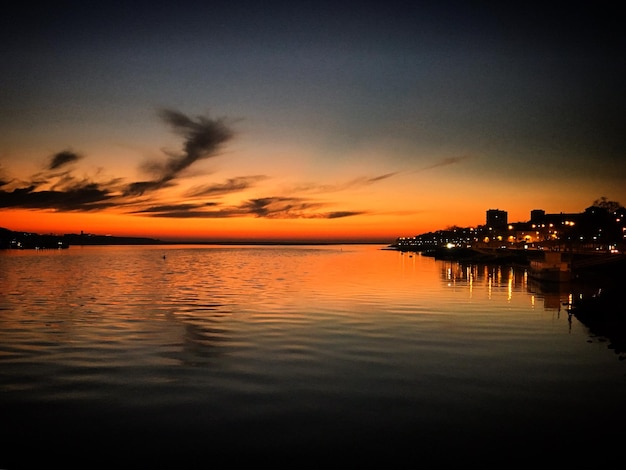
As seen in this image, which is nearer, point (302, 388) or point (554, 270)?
point (302, 388)

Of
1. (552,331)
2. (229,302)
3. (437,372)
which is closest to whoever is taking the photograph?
(437,372)

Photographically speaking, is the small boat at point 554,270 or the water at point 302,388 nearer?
the water at point 302,388

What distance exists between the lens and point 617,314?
3253 cm

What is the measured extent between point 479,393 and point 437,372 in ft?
10.2

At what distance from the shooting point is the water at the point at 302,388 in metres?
13.5

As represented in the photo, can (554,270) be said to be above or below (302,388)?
above

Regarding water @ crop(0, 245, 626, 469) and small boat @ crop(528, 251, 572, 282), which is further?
small boat @ crop(528, 251, 572, 282)

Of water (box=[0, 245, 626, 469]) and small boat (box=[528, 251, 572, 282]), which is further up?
small boat (box=[528, 251, 572, 282])

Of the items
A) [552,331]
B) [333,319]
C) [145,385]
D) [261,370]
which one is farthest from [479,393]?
[333,319]

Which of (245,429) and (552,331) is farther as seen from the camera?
(552,331)

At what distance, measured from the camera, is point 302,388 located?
61.4ft

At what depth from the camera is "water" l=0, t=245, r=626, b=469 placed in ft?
44.2

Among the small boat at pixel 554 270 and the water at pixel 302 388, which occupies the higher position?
the small boat at pixel 554 270

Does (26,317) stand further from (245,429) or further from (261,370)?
(245,429)
